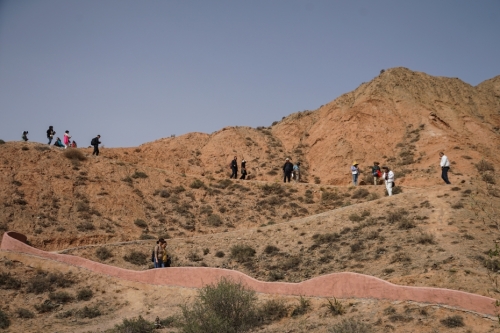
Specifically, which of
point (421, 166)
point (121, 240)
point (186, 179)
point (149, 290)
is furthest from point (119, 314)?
point (421, 166)

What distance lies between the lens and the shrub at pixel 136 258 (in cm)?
2337

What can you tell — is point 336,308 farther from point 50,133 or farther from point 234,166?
point 50,133

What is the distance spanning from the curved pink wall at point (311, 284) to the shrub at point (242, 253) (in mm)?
3589

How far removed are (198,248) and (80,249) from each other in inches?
220

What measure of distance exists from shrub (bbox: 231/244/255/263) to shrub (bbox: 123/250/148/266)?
432 cm

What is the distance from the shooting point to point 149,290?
1959cm

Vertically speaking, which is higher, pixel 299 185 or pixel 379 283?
pixel 299 185

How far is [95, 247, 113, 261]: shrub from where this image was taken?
76.3 ft

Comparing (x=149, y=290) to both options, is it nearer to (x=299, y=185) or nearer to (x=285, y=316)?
(x=285, y=316)

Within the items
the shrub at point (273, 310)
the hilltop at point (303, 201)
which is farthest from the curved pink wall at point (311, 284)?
the shrub at point (273, 310)

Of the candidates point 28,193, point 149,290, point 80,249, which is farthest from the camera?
point 28,193

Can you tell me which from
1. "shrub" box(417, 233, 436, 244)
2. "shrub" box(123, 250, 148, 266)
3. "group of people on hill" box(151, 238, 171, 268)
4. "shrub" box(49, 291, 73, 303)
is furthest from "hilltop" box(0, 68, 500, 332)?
"group of people on hill" box(151, 238, 171, 268)

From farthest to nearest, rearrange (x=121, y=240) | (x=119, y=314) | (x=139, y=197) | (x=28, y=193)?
(x=139, y=197) < (x=28, y=193) < (x=121, y=240) < (x=119, y=314)

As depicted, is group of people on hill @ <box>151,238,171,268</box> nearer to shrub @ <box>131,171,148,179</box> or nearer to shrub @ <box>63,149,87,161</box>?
shrub @ <box>131,171,148,179</box>
